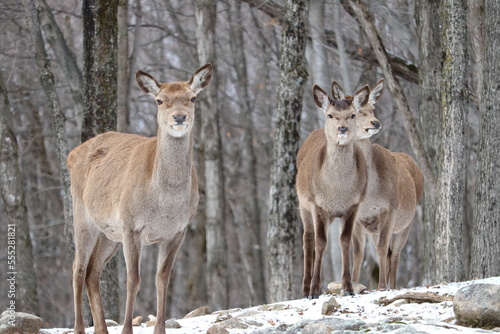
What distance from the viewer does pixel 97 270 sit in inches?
391

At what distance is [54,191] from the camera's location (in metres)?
31.0

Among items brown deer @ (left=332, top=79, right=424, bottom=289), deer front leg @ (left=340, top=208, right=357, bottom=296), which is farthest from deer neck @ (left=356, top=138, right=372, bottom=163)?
deer front leg @ (left=340, top=208, right=357, bottom=296)

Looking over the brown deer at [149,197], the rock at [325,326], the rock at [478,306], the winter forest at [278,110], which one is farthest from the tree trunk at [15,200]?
the rock at [478,306]

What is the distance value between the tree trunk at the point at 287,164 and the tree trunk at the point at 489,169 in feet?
9.19

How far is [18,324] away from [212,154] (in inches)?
451

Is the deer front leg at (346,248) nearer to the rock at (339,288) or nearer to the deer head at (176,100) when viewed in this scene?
the rock at (339,288)

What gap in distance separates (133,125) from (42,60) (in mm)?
14589

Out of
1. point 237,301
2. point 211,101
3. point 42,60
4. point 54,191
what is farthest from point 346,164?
point 237,301

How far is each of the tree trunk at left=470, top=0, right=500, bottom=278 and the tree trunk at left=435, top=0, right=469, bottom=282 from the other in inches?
26.9

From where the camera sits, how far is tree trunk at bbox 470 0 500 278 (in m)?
12.7

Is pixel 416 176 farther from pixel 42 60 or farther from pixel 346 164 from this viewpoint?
pixel 42 60

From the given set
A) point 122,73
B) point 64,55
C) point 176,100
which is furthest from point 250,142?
point 176,100

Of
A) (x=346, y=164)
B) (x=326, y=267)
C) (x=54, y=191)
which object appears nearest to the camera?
(x=346, y=164)

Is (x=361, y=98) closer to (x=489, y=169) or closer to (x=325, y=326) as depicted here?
(x=489, y=169)
